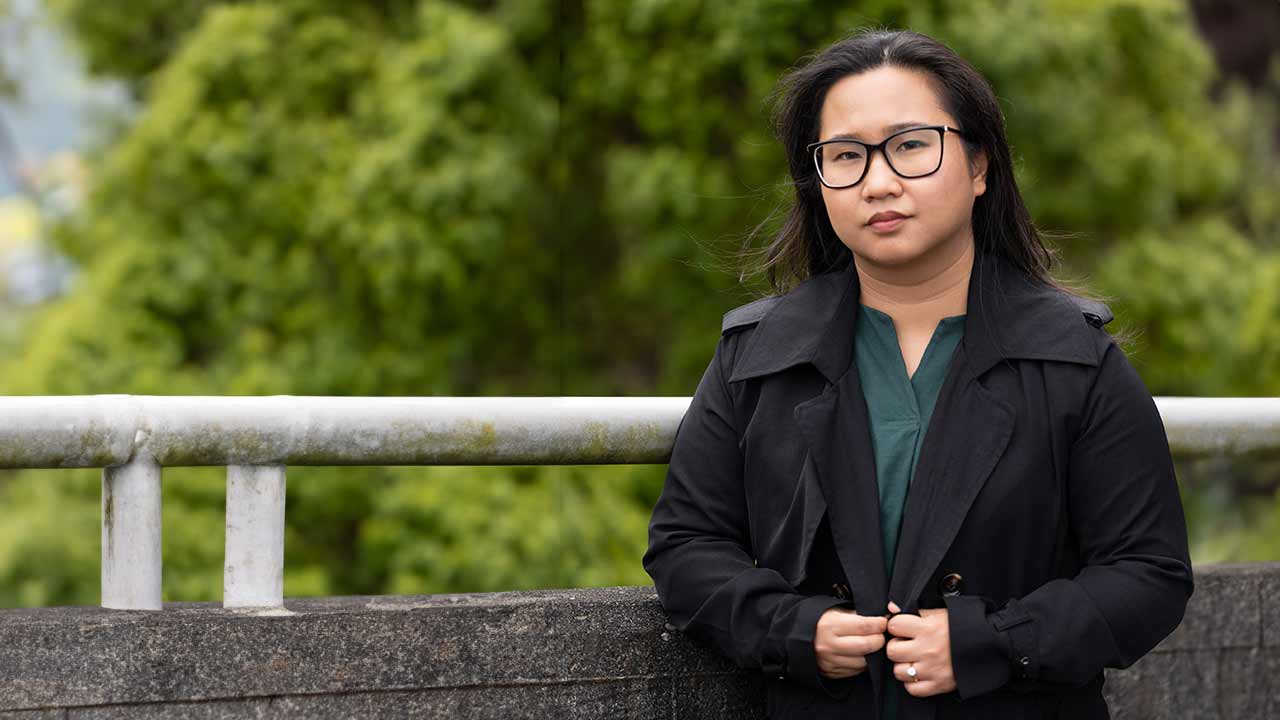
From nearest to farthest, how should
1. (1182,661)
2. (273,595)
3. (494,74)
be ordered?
(273,595)
(1182,661)
(494,74)

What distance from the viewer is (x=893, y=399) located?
2451mm

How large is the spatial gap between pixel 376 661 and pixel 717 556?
0.58 m

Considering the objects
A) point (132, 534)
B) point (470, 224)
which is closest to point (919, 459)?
point (132, 534)

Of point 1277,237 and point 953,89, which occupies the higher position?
point 953,89

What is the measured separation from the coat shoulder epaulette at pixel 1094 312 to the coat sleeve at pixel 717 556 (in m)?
0.53

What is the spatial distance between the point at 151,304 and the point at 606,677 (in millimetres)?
8781

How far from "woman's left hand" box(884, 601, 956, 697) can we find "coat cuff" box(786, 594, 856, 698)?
10 centimetres

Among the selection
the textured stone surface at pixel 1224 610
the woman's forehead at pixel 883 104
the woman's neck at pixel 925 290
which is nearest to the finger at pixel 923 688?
the woman's neck at pixel 925 290

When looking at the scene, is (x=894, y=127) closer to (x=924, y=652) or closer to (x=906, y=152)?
(x=906, y=152)

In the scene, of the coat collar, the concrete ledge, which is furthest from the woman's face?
the concrete ledge

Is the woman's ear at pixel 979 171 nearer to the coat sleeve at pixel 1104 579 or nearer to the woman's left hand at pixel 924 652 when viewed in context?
the coat sleeve at pixel 1104 579

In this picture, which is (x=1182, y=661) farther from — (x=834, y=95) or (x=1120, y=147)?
(x=1120, y=147)

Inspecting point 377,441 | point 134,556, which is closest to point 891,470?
point 377,441

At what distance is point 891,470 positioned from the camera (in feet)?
7.89
